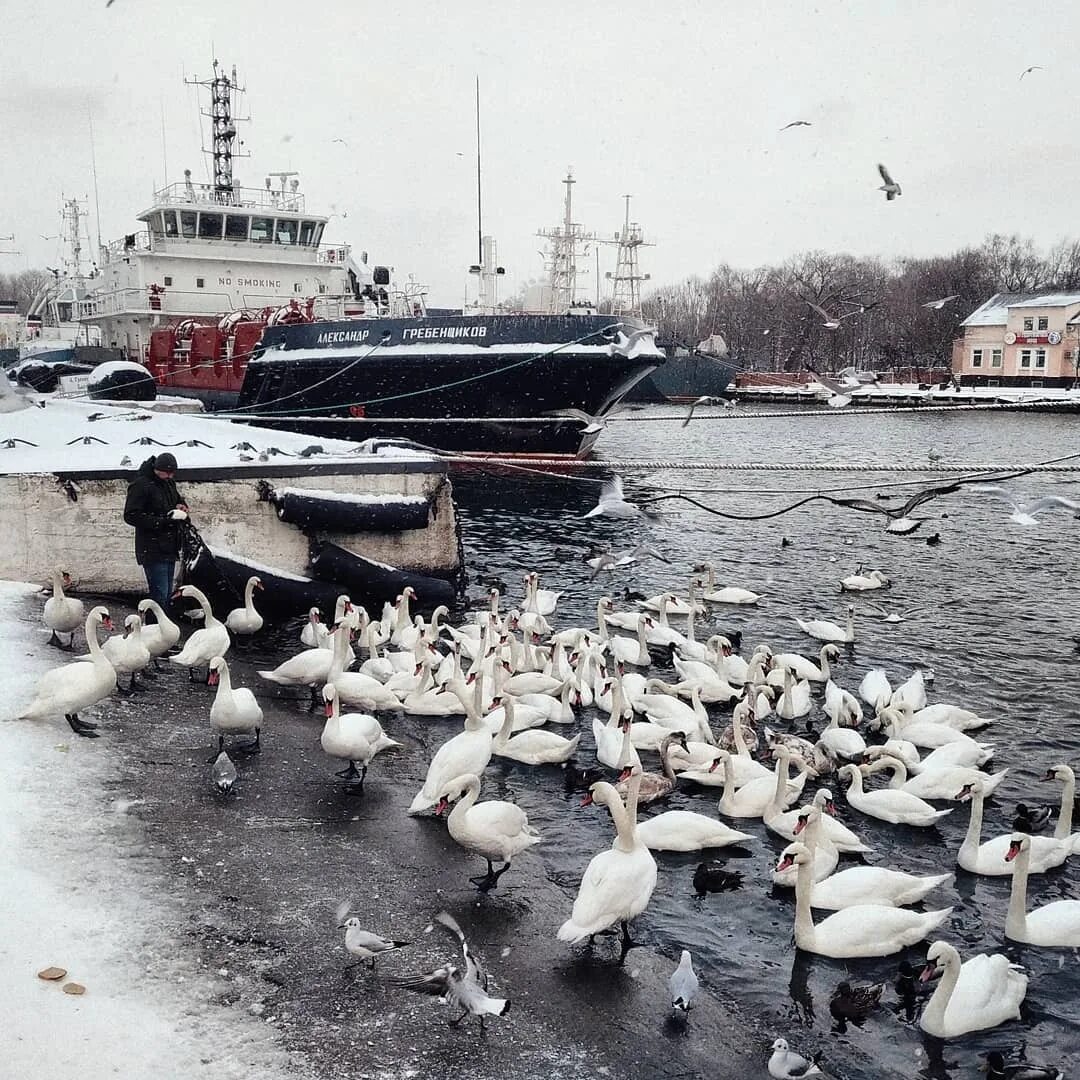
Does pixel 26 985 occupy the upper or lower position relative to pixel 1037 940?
upper

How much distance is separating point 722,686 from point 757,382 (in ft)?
209

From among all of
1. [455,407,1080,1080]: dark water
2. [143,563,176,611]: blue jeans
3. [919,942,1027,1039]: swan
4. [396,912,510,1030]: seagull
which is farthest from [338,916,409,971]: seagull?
[143,563,176,611]: blue jeans

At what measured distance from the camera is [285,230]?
Answer: 3447 cm

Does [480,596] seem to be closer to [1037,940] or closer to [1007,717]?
[1007,717]

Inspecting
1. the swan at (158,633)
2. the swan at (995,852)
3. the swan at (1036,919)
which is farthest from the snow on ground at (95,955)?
the swan at (995,852)

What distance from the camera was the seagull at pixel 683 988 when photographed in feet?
16.6

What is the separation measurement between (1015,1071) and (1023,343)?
70.4m

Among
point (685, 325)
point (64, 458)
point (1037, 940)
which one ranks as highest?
point (685, 325)

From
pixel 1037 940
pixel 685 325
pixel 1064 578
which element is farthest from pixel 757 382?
pixel 1037 940

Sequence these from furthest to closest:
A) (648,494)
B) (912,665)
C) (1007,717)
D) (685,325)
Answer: (685,325), (648,494), (912,665), (1007,717)

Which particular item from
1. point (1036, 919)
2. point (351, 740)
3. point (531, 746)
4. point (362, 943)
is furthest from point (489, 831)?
point (1036, 919)

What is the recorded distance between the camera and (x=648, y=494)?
26.7 m

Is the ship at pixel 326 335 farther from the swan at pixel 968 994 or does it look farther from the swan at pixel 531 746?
the swan at pixel 968 994

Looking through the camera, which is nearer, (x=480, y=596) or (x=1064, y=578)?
(x=480, y=596)
